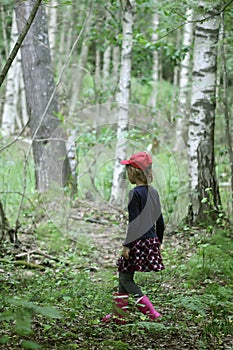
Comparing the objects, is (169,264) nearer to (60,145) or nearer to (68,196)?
(68,196)

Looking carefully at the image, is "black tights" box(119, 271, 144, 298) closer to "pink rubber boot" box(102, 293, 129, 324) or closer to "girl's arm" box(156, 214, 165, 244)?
"pink rubber boot" box(102, 293, 129, 324)

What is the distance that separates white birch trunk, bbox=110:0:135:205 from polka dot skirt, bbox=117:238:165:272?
468cm

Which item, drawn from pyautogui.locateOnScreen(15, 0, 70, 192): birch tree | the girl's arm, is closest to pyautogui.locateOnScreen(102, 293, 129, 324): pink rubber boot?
the girl's arm

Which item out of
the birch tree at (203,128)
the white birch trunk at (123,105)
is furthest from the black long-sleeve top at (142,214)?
the white birch trunk at (123,105)

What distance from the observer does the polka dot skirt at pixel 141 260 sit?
15.4 ft

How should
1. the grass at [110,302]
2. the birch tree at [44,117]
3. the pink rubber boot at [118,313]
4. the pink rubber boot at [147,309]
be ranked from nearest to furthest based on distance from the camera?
the grass at [110,302]
the pink rubber boot at [118,313]
the pink rubber boot at [147,309]
the birch tree at [44,117]

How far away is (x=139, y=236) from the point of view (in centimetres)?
472

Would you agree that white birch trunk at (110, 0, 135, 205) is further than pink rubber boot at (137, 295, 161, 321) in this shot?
Yes

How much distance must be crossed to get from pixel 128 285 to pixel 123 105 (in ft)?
17.4

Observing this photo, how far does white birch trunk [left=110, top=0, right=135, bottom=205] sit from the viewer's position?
934 centimetres

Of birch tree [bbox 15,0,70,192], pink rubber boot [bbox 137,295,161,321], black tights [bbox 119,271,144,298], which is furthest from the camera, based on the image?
birch tree [bbox 15,0,70,192]

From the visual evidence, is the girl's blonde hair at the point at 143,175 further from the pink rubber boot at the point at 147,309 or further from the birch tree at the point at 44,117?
the birch tree at the point at 44,117

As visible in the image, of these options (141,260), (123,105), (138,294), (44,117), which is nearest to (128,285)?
(138,294)

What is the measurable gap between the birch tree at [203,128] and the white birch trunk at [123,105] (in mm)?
2003
